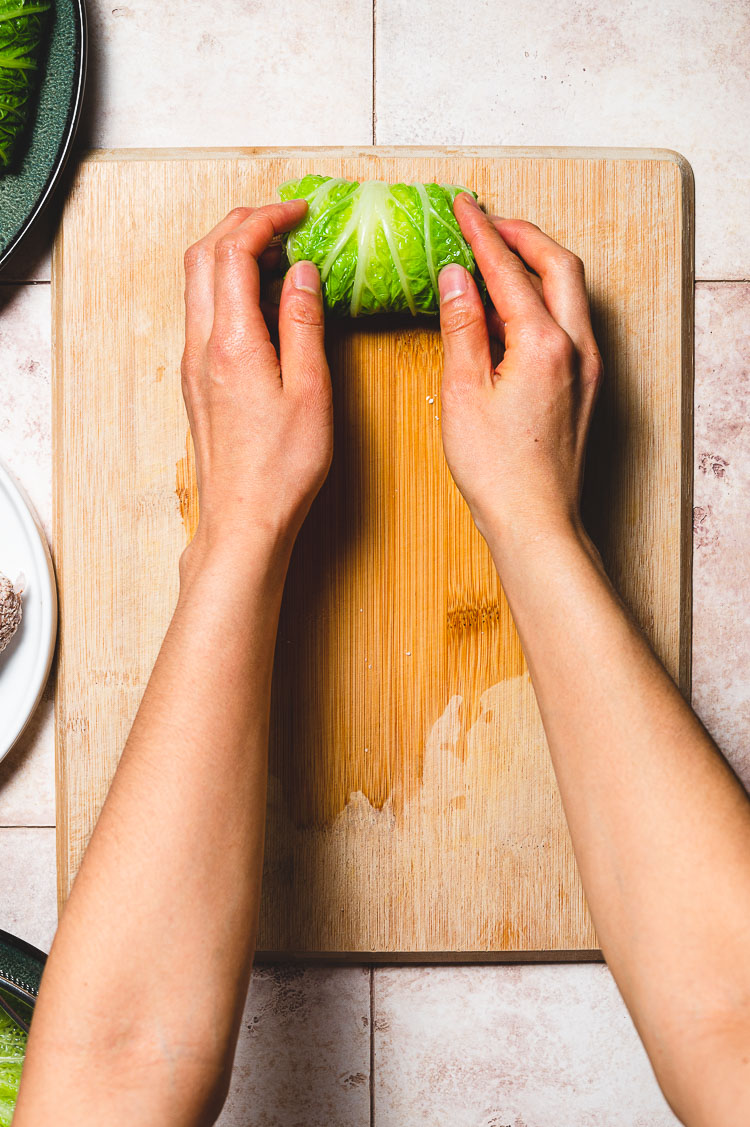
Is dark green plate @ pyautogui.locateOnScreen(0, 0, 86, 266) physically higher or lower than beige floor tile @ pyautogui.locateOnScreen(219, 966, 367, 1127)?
higher

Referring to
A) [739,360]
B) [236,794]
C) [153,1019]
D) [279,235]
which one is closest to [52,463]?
[279,235]

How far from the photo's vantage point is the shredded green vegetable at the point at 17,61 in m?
1.01

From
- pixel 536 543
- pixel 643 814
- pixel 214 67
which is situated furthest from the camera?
pixel 214 67

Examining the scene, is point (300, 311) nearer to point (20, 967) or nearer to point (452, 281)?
point (452, 281)

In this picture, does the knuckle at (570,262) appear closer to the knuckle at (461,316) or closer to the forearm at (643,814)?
the knuckle at (461,316)

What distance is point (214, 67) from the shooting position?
1158 millimetres

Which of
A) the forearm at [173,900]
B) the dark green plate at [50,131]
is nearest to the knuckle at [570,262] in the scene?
the forearm at [173,900]

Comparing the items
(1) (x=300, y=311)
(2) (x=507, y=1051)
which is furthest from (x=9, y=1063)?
(1) (x=300, y=311)

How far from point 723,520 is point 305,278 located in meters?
0.69

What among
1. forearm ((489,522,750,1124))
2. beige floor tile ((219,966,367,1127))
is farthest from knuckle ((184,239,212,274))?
beige floor tile ((219,966,367,1127))

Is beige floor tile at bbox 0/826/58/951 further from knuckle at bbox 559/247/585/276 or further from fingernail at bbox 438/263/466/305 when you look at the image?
knuckle at bbox 559/247/585/276

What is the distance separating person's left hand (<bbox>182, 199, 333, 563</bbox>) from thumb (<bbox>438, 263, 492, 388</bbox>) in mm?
155

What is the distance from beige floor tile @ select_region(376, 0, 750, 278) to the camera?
1.16m

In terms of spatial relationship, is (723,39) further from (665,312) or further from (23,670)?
(23,670)
